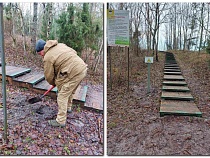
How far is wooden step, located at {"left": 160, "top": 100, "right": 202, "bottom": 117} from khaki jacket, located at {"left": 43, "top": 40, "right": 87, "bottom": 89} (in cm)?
130

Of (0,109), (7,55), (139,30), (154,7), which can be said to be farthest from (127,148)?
(154,7)

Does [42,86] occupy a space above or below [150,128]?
above

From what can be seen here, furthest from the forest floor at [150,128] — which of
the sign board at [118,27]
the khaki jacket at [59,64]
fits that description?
the sign board at [118,27]

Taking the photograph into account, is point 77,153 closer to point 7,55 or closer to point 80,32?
point 80,32

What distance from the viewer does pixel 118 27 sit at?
2758 mm

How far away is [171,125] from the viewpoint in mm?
2072

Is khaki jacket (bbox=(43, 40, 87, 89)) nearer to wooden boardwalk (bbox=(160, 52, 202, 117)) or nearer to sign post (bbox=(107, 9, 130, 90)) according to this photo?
sign post (bbox=(107, 9, 130, 90))

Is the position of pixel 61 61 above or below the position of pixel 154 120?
above

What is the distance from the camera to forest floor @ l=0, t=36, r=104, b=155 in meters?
1.62

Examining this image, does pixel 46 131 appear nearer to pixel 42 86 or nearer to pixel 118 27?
pixel 42 86

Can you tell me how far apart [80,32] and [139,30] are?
10.3 ft

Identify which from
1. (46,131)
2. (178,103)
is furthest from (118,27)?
(46,131)

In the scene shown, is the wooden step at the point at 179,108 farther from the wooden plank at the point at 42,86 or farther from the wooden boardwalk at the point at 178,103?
the wooden plank at the point at 42,86

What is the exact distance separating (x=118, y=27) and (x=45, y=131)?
186 cm
